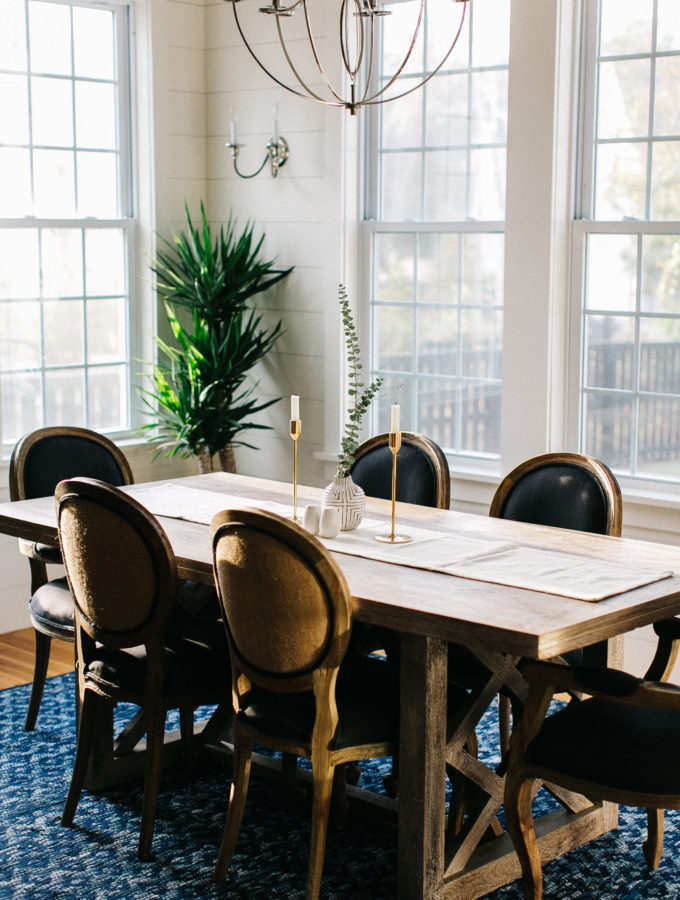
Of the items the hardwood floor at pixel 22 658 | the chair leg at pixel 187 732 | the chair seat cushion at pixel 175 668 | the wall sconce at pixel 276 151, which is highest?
the wall sconce at pixel 276 151

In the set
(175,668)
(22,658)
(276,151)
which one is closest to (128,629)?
(175,668)

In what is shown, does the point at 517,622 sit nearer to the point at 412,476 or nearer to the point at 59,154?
the point at 412,476

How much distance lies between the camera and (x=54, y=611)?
12.2ft

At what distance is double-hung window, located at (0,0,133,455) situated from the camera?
5207 mm

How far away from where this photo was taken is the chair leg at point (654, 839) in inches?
123

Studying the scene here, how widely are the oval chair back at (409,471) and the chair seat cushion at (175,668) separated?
36.4 inches

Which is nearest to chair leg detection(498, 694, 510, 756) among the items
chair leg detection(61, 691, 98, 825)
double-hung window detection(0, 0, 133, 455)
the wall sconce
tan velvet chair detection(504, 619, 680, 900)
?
tan velvet chair detection(504, 619, 680, 900)

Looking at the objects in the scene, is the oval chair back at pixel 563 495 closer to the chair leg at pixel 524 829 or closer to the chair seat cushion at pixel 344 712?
the chair seat cushion at pixel 344 712

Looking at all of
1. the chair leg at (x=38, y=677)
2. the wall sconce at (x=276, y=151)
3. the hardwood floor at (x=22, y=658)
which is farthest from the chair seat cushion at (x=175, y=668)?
the wall sconce at (x=276, y=151)

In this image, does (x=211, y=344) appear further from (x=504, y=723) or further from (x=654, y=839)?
(x=654, y=839)

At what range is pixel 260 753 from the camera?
12.8ft

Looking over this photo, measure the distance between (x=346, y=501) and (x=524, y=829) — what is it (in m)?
1.07

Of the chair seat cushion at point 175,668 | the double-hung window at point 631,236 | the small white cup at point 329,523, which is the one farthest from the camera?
the double-hung window at point 631,236

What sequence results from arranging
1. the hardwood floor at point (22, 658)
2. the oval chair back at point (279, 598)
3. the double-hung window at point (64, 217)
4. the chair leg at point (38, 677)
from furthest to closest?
the double-hung window at point (64, 217) < the hardwood floor at point (22, 658) < the chair leg at point (38, 677) < the oval chair back at point (279, 598)
